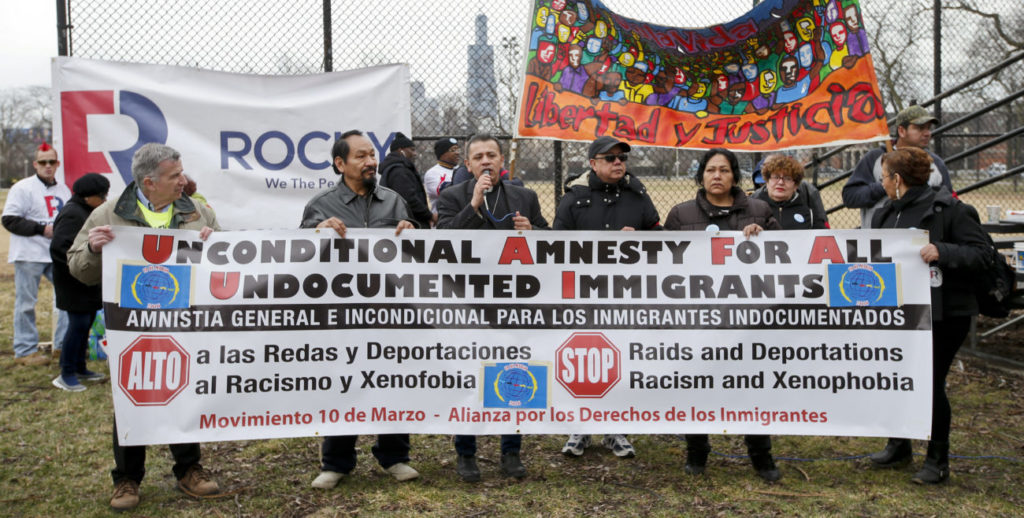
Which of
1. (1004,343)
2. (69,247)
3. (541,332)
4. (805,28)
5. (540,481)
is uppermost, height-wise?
(805,28)

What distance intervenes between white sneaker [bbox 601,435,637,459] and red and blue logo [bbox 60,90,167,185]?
4244mm

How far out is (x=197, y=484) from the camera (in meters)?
4.35

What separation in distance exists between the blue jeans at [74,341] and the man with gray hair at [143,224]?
2381 millimetres

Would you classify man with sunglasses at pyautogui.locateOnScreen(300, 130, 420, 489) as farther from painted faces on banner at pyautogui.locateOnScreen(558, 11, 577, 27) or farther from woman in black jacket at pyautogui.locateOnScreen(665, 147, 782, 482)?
painted faces on banner at pyautogui.locateOnScreen(558, 11, 577, 27)

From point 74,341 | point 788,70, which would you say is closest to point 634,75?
point 788,70

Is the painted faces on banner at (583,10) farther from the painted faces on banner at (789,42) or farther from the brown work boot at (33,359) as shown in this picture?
the brown work boot at (33,359)

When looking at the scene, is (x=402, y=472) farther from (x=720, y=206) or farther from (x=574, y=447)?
(x=720, y=206)

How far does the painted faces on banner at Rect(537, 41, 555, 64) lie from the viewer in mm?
5480

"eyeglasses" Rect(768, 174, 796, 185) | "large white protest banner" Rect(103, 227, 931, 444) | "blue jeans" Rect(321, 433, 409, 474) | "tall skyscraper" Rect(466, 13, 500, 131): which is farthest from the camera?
"tall skyscraper" Rect(466, 13, 500, 131)

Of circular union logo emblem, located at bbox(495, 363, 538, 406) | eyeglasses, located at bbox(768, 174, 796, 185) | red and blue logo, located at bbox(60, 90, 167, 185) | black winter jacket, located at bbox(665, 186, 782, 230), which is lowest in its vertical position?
circular union logo emblem, located at bbox(495, 363, 538, 406)

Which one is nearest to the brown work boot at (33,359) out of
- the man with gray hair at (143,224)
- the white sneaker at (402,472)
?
the man with gray hair at (143,224)

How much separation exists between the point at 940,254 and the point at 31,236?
22.6 ft

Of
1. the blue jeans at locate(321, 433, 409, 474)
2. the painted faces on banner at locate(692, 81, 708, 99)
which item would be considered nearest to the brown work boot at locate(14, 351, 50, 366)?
the blue jeans at locate(321, 433, 409, 474)

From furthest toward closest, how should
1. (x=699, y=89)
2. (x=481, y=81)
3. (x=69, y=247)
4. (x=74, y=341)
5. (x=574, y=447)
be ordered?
(x=481, y=81) < (x=74, y=341) < (x=69, y=247) < (x=699, y=89) < (x=574, y=447)
